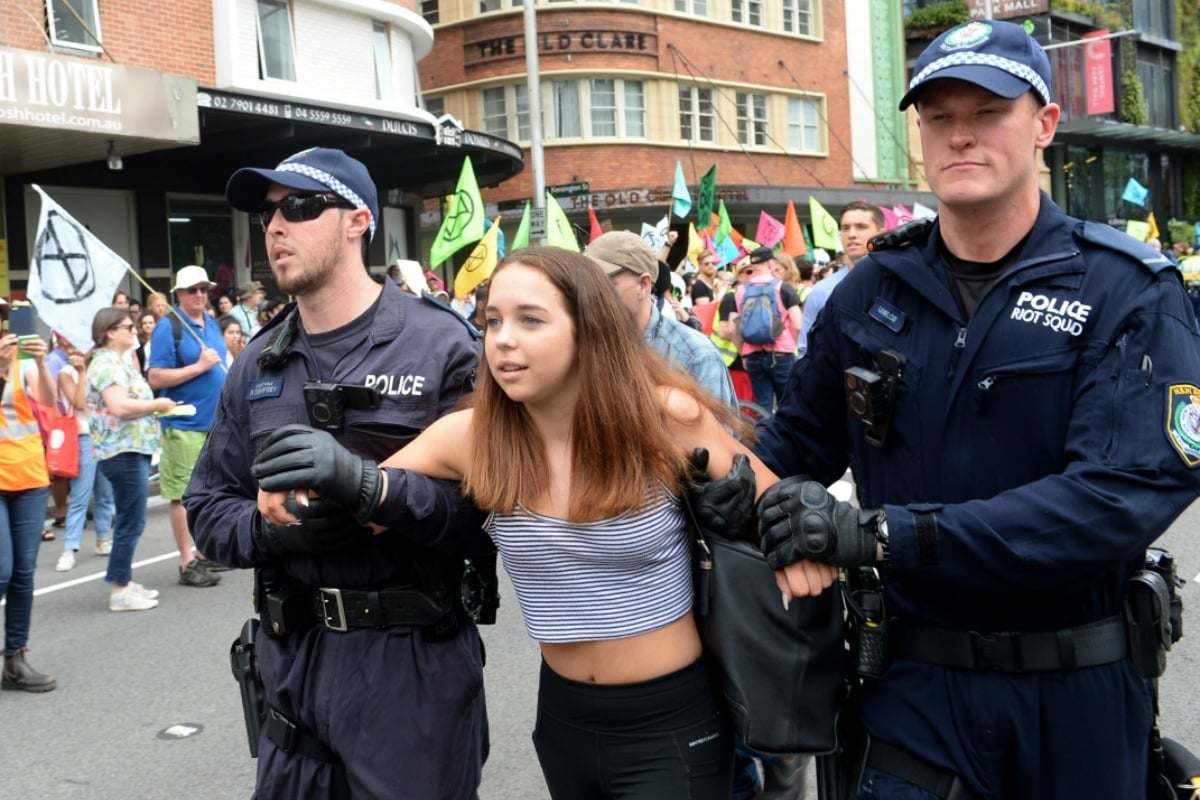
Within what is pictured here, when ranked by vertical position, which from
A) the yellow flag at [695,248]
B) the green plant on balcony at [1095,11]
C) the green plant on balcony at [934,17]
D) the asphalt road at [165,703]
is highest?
the green plant on balcony at [1095,11]

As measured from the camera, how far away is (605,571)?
2.66 meters

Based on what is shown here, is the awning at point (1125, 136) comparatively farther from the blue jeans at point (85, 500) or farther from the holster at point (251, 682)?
the holster at point (251, 682)

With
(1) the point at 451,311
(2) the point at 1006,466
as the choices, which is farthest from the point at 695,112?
(2) the point at 1006,466

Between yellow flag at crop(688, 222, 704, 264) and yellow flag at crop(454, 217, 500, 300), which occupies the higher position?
yellow flag at crop(688, 222, 704, 264)

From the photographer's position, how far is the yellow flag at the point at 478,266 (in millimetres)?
13820

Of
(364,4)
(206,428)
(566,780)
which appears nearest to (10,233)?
(364,4)

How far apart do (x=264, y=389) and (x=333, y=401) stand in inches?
10.4

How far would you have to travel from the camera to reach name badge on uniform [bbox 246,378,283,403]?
3.15 metres

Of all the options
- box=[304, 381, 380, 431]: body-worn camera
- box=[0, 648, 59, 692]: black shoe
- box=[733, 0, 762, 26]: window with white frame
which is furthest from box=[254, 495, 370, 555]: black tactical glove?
box=[733, 0, 762, 26]: window with white frame

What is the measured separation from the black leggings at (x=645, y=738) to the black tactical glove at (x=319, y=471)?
1.98 ft

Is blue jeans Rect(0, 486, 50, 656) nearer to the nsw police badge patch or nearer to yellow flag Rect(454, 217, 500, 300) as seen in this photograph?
the nsw police badge patch

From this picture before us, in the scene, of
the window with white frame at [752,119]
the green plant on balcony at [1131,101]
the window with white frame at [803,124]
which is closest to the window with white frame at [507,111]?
the window with white frame at [752,119]

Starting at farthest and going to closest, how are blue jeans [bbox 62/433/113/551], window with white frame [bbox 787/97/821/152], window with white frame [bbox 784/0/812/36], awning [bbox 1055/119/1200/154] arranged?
1. awning [bbox 1055/119/1200/154]
2. window with white frame [bbox 784/0/812/36]
3. window with white frame [bbox 787/97/821/152]
4. blue jeans [bbox 62/433/113/551]

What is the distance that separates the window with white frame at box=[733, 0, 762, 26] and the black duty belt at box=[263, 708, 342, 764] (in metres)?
34.5
